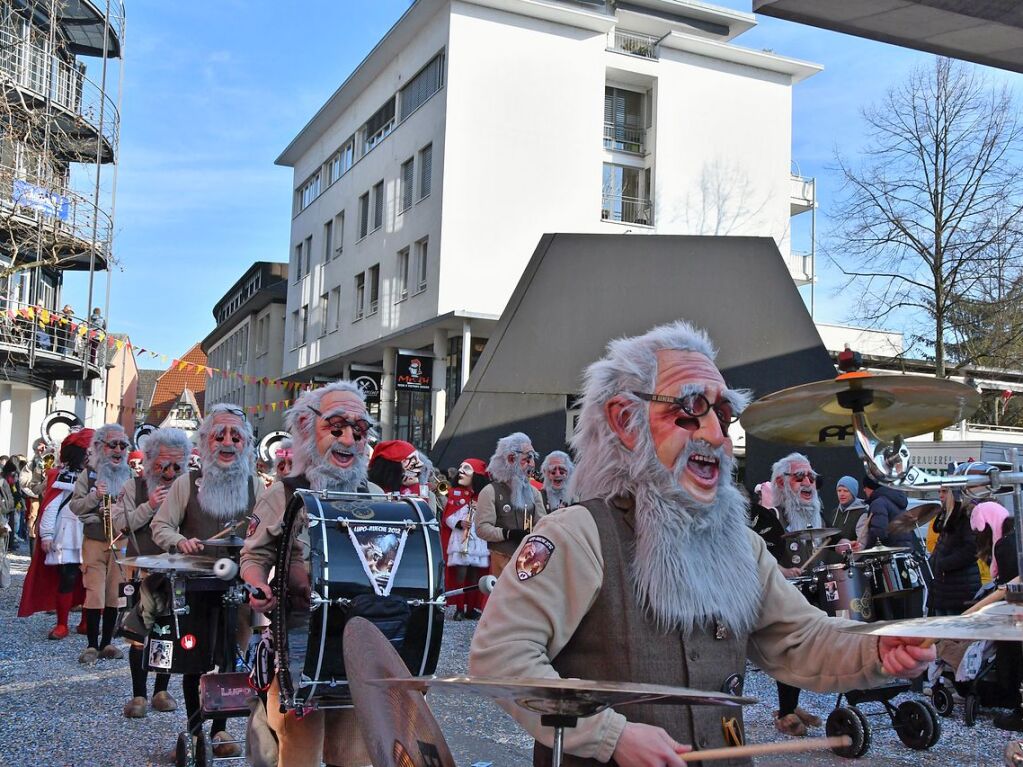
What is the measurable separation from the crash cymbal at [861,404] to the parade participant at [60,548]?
868 centimetres

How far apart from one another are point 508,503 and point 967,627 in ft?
30.7

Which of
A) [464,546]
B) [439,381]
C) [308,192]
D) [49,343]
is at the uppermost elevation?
[308,192]

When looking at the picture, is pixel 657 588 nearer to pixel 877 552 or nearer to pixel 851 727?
pixel 851 727

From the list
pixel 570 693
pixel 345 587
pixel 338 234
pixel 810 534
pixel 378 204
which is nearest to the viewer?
pixel 570 693

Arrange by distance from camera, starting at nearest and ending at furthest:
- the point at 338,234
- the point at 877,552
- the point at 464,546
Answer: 1. the point at 877,552
2. the point at 464,546
3. the point at 338,234

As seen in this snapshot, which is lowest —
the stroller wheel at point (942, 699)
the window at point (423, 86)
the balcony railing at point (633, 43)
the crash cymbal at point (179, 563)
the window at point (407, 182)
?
the stroller wheel at point (942, 699)

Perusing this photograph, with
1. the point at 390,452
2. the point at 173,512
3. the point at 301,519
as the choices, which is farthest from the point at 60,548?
the point at 301,519

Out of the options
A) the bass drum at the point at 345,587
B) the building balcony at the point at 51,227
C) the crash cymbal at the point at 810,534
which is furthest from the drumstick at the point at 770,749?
the building balcony at the point at 51,227

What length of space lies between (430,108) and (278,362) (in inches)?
885

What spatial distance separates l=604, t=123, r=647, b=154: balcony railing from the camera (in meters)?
28.1

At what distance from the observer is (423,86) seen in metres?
27.8

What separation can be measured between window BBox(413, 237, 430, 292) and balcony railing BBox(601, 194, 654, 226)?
515 centimetres

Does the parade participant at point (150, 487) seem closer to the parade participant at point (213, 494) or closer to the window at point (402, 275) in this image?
the parade participant at point (213, 494)

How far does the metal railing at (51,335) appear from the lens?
2583cm
